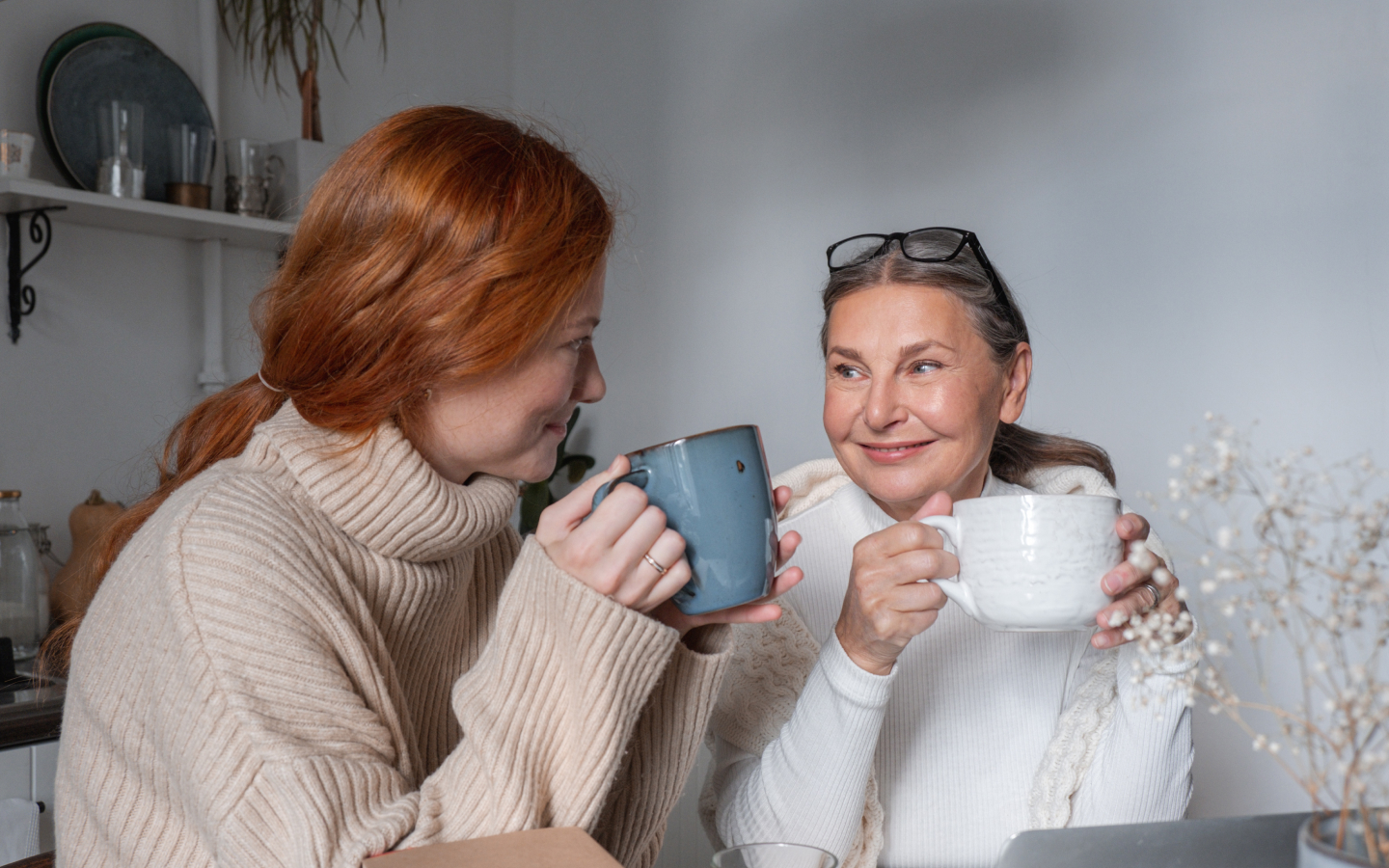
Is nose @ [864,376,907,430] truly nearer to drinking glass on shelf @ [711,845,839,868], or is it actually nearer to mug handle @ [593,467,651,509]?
mug handle @ [593,467,651,509]

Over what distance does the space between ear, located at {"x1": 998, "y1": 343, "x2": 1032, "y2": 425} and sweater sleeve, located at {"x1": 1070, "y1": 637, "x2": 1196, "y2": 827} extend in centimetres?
31

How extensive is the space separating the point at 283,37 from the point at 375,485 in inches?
77.8

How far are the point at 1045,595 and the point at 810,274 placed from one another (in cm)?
222

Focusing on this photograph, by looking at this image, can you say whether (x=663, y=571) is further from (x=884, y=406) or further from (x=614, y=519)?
(x=884, y=406)

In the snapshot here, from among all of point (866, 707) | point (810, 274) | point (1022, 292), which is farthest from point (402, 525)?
point (810, 274)

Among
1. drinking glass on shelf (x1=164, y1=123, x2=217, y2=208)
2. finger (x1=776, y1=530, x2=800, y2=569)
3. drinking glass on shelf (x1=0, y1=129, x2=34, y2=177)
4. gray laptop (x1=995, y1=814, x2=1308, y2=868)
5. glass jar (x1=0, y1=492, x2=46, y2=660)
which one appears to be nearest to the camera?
gray laptop (x1=995, y1=814, x2=1308, y2=868)

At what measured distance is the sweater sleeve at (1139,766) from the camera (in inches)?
40.1

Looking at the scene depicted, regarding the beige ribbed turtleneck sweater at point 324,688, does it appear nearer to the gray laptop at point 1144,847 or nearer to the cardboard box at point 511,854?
the cardboard box at point 511,854

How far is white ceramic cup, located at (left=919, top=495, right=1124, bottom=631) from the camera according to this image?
28.0 inches

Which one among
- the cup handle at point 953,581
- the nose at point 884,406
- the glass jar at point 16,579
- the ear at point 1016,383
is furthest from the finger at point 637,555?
the glass jar at point 16,579

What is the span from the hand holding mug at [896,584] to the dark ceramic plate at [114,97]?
197 centimetres

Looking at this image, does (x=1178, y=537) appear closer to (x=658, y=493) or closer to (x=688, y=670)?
(x=688, y=670)

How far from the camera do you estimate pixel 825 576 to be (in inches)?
49.6

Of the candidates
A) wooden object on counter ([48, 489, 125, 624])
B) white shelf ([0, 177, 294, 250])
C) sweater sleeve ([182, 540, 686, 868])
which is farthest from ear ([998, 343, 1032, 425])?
wooden object on counter ([48, 489, 125, 624])
